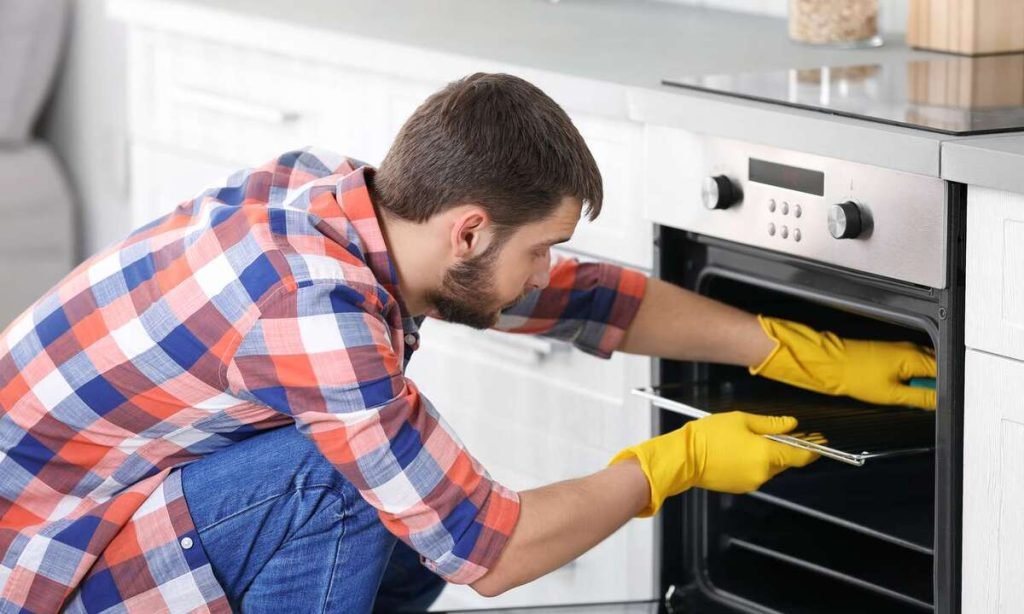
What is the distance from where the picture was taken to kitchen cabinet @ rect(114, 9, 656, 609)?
6.46 feet

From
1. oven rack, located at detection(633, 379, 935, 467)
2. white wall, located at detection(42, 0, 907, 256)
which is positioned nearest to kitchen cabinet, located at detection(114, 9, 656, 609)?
oven rack, located at detection(633, 379, 935, 467)

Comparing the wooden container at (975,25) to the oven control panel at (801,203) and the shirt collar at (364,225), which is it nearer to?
the oven control panel at (801,203)

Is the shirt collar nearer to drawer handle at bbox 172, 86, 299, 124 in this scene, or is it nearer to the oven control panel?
the oven control panel

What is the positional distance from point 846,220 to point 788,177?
11cm

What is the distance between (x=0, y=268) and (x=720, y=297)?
2.50m

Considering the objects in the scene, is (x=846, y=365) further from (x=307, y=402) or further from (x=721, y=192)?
(x=307, y=402)

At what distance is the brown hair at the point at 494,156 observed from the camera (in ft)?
5.03

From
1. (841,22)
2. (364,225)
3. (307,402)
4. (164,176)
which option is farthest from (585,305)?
(164,176)

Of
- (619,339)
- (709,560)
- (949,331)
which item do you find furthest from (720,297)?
(949,331)

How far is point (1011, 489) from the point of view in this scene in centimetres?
149

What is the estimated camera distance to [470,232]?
5.14ft

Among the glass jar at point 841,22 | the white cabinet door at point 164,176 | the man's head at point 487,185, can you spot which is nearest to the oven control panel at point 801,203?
Result: the man's head at point 487,185

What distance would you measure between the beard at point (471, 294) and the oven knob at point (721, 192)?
0.92 feet

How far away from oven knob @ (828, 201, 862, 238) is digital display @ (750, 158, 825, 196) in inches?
1.7
